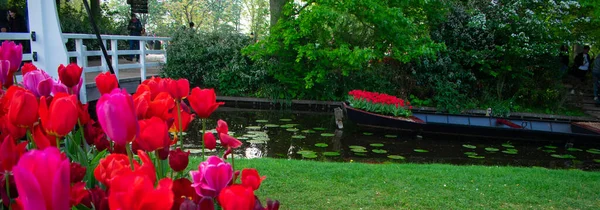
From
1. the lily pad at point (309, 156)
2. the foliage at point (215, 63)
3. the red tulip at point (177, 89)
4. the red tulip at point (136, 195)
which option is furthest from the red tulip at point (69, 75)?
the foliage at point (215, 63)

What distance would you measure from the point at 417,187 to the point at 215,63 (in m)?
13.6

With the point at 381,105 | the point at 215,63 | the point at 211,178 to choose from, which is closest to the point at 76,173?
the point at 211,178

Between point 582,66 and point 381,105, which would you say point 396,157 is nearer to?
point 381,105

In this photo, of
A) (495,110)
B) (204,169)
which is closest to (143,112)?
(204,169)

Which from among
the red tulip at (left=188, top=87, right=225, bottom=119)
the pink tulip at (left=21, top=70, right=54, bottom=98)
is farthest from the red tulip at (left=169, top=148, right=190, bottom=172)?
the pink tulip at (left=21, top=70, right=54, bottom=98)

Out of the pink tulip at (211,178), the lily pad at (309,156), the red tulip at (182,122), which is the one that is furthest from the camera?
the lily pad at (309,156)

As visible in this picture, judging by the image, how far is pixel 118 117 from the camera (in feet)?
2.71

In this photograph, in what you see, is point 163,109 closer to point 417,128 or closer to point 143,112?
point 143,112

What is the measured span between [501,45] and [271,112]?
353 inches

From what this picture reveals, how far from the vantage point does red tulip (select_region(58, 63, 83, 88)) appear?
1.42 m

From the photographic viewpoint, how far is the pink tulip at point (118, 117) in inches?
32.0

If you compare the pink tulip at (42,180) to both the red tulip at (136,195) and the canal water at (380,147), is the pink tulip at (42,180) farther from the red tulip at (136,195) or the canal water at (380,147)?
the canal water at (380,147)

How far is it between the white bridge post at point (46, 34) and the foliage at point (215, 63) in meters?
11.5

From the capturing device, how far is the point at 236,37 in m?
18.7
